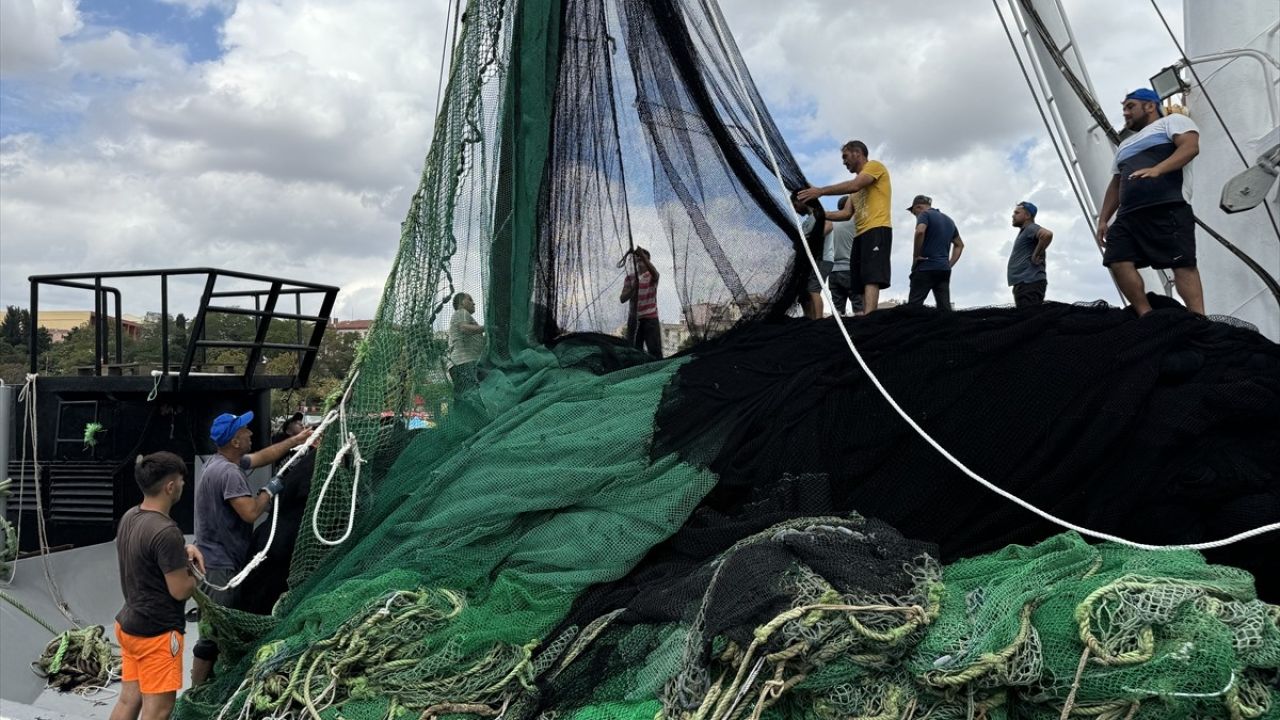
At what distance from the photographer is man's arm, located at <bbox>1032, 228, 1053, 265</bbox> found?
26.0 feet

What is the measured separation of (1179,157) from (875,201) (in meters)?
1.72

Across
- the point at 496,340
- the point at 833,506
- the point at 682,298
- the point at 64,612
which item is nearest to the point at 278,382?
the point at 64,612

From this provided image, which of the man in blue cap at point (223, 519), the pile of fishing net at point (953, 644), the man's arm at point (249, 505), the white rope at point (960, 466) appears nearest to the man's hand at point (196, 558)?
the man in blue cap at point (223, 519)

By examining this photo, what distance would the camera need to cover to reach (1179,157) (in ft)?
14.9

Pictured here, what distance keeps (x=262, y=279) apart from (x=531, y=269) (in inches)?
96.0

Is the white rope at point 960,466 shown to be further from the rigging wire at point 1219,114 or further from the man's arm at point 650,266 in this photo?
the rigging wire at point 1219,114

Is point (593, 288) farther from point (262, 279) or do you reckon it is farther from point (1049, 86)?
point (1049, 86)

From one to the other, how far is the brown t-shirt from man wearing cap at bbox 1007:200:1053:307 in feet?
20.8

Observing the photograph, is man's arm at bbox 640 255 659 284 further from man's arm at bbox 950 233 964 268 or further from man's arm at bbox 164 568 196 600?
man's arm at bbox 950 233 964 268

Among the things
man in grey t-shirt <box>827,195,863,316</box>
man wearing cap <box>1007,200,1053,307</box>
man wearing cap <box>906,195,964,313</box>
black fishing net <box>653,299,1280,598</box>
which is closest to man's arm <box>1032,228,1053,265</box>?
man wearing cap <box>1007,200,1053,307</box>

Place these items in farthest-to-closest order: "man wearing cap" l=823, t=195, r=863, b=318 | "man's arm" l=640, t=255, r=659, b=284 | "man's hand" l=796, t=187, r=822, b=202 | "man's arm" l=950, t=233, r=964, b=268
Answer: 1. "man's arm" l=950, t=233, r=964, b=268
2. "man wearing cap" l=823, t=195, r=863, b=318
3. "man's hand" l=796, t=187, r=822, b=202
4. "man's arm" l=640, t=255, r=659, b=284

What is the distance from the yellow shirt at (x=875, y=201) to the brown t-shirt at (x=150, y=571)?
407 centimetres

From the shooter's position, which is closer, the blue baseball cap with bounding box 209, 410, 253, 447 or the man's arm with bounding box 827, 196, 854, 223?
the blue baseball cap with bounding box 209, 410, 253, 447

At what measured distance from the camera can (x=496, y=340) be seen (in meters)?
4.79
